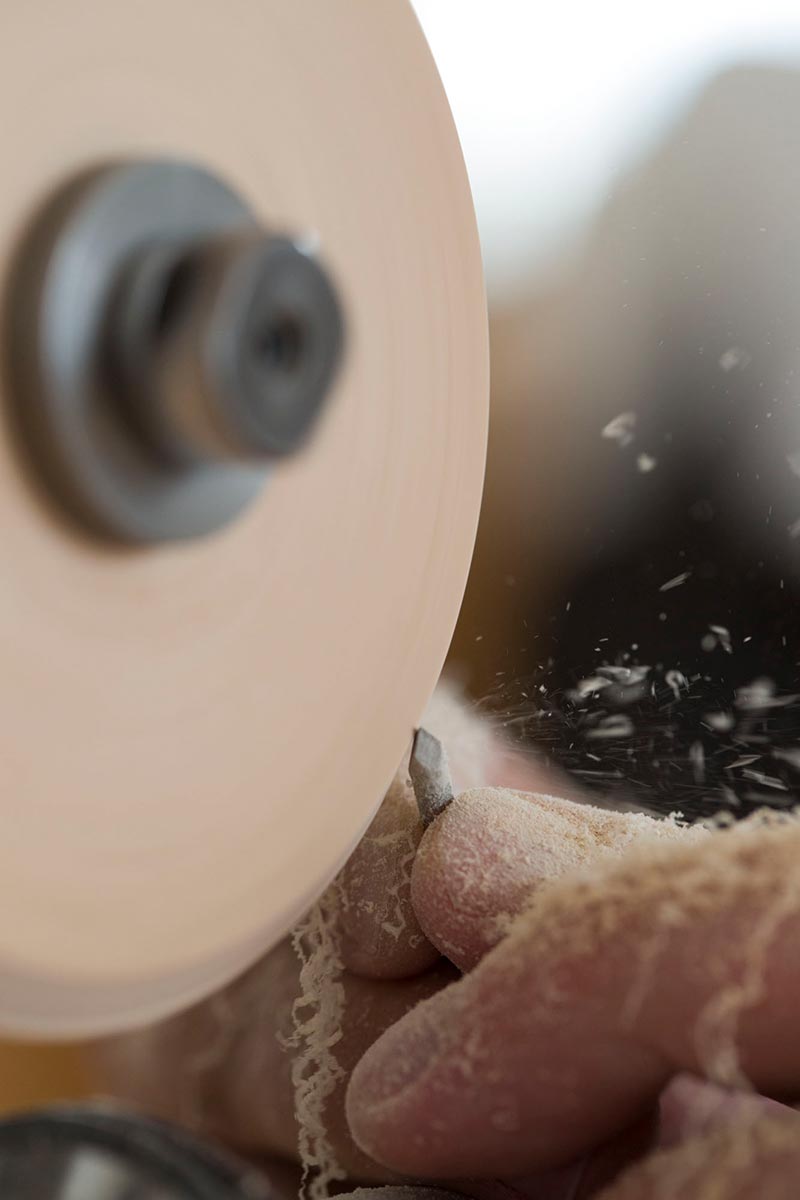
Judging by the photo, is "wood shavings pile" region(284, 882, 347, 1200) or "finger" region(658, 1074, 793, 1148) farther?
"wood shavings pile" region(284, 882, 347, 1200)

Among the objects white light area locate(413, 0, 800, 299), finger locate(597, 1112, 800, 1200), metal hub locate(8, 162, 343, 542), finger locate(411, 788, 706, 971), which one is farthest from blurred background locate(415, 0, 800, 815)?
metal hub locate(8, 162, 343, 542)

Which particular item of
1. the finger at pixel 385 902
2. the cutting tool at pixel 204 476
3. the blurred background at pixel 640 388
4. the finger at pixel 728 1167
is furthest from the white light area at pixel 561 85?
the finger at pixel 728 1167

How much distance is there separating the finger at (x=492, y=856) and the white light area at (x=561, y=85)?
2.03ft

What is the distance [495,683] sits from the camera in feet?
3.37

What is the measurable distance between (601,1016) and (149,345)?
38cm

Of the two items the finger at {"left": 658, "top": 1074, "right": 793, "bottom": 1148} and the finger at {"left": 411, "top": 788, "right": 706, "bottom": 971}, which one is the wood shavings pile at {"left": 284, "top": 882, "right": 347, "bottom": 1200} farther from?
the finger at {"left": 658, "top": 1074, "right": 793, "bottom": 1148}

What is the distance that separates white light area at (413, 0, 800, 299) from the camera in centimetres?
110

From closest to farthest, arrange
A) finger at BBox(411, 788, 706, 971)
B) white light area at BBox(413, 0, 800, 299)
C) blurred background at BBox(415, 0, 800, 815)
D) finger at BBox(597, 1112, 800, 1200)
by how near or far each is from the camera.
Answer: finger at BBox(597, 1112, 800, 1200), finger at BBox(411, 788, 706, 971), blurred background at BBox(415, 0, 800, 815), white light area at BBox(413, 0, 800, 299)

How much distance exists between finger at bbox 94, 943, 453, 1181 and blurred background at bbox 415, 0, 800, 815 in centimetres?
31

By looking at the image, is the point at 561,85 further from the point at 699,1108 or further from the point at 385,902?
the point at 699,1108

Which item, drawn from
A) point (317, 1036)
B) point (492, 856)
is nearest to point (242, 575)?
point (492, 856)

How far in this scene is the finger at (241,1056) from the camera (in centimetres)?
74

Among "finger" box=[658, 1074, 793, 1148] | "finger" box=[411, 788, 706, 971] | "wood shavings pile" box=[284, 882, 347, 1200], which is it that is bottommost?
"wood shavings pile" box=[284, 882, 347, 1200]

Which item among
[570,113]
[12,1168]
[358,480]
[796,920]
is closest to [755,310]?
[570,113]
